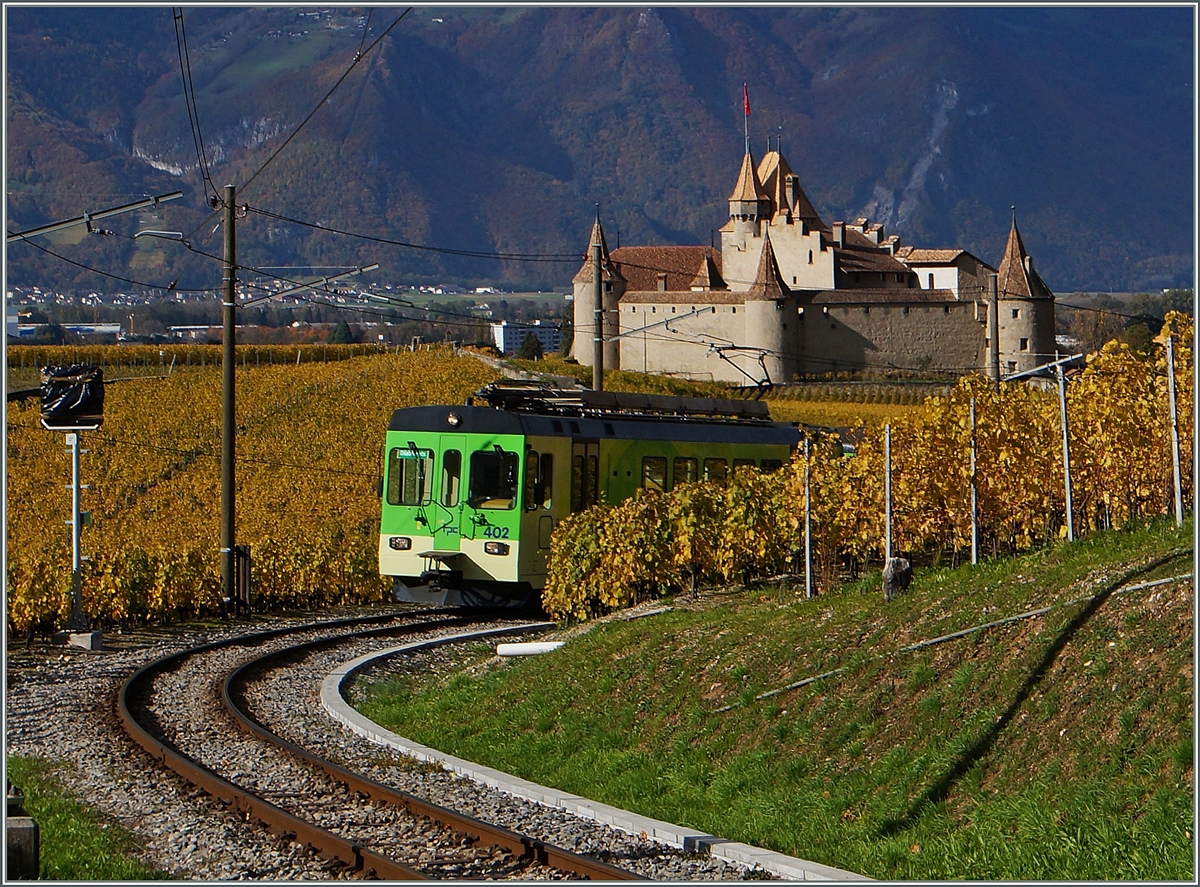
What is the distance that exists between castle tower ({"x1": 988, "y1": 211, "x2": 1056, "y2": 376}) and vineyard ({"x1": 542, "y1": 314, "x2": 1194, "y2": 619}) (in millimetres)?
86012

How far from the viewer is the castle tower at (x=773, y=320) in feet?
Result: 344

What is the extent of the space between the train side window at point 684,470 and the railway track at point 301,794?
807 centimetres

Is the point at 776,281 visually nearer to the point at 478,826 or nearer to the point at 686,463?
the point at 686,463

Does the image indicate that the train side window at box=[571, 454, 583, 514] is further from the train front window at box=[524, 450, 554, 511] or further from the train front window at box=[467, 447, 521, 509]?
the train front window at box=[467, 447, 521, 509]

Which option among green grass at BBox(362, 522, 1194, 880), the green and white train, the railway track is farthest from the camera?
the green and white train

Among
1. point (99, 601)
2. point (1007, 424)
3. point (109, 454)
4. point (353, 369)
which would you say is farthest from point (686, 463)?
point (353, 369)

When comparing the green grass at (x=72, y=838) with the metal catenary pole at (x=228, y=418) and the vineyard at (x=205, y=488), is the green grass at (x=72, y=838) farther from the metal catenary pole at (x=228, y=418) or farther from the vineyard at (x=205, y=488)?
the metal catenary pole at (x=228, y=418)

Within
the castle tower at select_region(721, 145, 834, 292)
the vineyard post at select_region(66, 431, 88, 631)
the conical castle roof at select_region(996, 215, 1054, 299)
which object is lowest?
the vineyard post at select_region(66, 431, 88, 631)

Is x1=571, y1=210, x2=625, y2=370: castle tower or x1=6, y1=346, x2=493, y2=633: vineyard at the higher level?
x1=571, y1=210, x2=625, y2=370: castle tower

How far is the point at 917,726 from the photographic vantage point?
34.7 ft

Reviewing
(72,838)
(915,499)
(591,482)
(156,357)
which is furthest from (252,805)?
(156,357)

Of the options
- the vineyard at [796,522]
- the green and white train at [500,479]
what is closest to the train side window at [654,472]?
the green and white train at [500,479]

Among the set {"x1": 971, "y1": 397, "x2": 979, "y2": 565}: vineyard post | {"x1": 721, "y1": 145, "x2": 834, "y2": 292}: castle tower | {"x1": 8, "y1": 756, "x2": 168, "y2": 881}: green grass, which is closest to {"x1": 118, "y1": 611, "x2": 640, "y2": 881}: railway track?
{"x1": 8, "y1": 756, "x2": 168, "y2": 881}: green grass

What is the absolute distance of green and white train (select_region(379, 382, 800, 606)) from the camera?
22.5m
